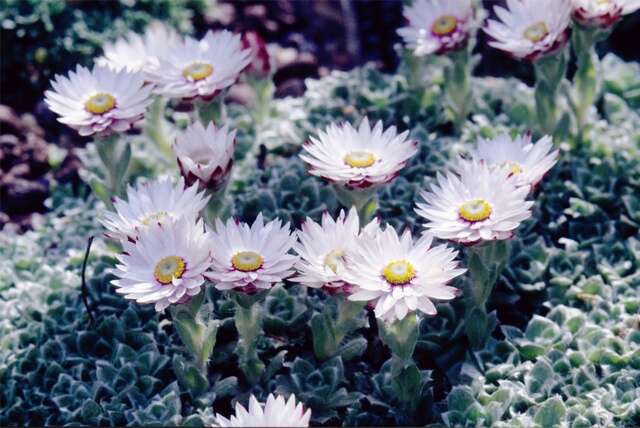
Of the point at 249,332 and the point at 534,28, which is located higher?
the point at 534,28

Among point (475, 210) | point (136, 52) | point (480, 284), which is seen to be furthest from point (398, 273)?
point (136, 52)

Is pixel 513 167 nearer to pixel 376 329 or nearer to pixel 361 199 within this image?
pixel 361 199

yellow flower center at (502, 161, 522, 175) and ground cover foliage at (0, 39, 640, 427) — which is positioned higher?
yellow flower center at (502, 161, 522, 175)

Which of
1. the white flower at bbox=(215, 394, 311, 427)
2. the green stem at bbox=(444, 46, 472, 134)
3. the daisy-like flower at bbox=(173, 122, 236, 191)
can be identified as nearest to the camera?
the white flower at bbox=(215, 394, 311, 427)

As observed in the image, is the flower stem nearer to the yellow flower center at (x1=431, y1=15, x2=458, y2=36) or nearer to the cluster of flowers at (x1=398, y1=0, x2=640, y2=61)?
the cluster of flowers at (x1=398, y1=0, x2=640, y2=61)

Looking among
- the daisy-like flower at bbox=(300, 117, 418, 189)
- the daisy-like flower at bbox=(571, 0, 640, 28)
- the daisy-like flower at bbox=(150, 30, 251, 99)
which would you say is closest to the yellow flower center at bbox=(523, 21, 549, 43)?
the daisy-like flower at bbox=(571, 0, 640, 28)

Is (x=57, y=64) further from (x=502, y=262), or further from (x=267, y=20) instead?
(x=502, y=262)

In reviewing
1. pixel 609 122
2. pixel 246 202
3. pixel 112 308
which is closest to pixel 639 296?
pixel 609 122
